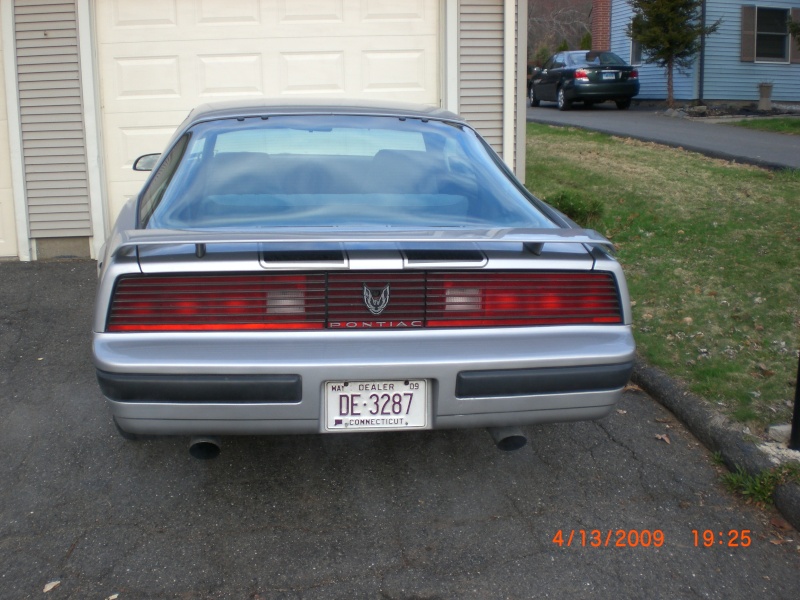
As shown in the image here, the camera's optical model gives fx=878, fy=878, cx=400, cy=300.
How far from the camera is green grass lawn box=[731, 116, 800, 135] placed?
49.0 feet

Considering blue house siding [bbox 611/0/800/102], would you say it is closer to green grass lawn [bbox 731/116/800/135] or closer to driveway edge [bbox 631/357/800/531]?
green grass lawn [bbox 731/116/800/135]

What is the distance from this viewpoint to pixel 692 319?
5.52 meters

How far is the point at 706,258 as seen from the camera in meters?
6.78

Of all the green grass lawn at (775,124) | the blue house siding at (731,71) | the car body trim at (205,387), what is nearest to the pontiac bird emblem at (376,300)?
the car body trim at (205,387)

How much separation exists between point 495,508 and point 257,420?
1.09m

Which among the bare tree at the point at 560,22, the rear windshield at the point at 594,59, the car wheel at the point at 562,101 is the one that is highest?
the bare tree at the point at 560,22

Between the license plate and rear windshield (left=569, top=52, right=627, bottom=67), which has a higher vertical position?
rear windshield (left=569, top=52, right=627, bottom=67)

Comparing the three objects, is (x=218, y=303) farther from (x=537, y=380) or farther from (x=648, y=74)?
(x=648, y=74)

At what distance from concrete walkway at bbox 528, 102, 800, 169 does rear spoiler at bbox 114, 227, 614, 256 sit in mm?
8145

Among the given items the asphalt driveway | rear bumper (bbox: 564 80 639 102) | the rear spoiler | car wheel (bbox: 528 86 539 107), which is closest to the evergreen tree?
rear bumper (bbox: 564 80 639 102)

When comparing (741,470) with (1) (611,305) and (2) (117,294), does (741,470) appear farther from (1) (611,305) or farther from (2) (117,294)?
(2) (117,294)

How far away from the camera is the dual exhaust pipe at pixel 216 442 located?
3.29 metres

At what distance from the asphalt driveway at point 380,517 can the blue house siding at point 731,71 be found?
62.2ft

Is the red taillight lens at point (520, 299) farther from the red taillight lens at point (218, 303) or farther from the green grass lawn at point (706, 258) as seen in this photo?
the green grass lawn at point (706, 258)
